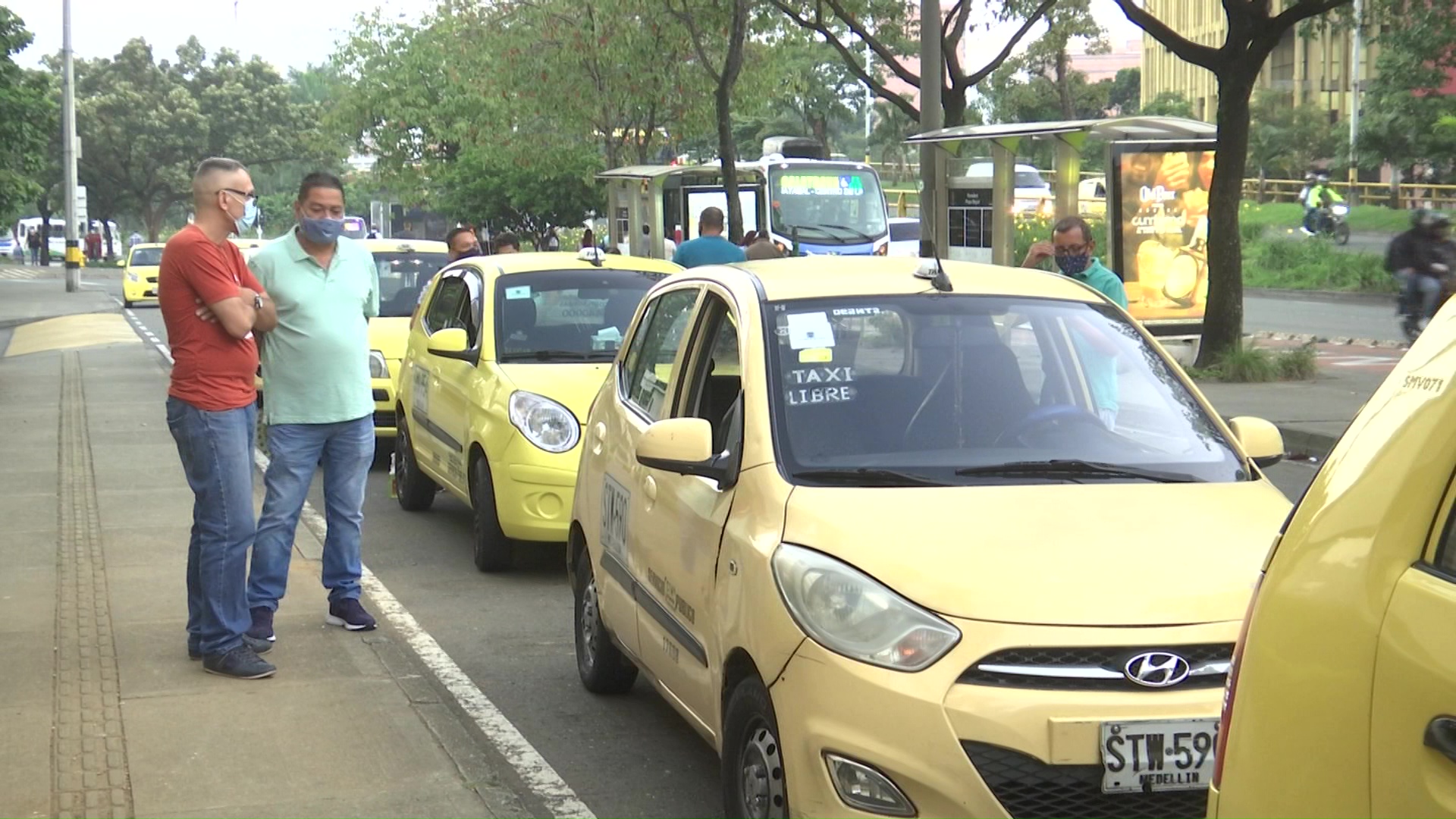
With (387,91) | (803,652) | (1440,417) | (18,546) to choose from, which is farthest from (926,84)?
(387,91)

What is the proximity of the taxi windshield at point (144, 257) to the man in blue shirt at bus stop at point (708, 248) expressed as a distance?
30.8 meters

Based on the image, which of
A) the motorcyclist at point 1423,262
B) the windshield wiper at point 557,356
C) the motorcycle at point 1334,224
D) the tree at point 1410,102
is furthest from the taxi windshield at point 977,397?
the tree at point 1410,102

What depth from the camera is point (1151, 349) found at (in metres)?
5.47

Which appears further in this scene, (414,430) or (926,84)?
(926,84)

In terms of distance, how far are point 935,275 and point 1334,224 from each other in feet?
129

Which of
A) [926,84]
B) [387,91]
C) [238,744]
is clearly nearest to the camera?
[238,744]

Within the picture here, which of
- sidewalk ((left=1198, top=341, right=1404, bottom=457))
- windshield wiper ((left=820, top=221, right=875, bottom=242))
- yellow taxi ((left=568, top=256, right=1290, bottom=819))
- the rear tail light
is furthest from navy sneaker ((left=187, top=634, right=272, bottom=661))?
windshield wiper ((left=820, top=221, right=875, bottom=242))

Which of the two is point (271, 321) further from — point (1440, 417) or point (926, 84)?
point (926, 84)

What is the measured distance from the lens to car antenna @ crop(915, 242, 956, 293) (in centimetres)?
539

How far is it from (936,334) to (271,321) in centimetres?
285

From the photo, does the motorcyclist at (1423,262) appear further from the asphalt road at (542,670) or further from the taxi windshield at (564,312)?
the asphalt road at (542,670)

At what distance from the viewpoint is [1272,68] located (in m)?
79.4

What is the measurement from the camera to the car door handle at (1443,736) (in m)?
2.14

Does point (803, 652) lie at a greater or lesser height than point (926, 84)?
lesser
